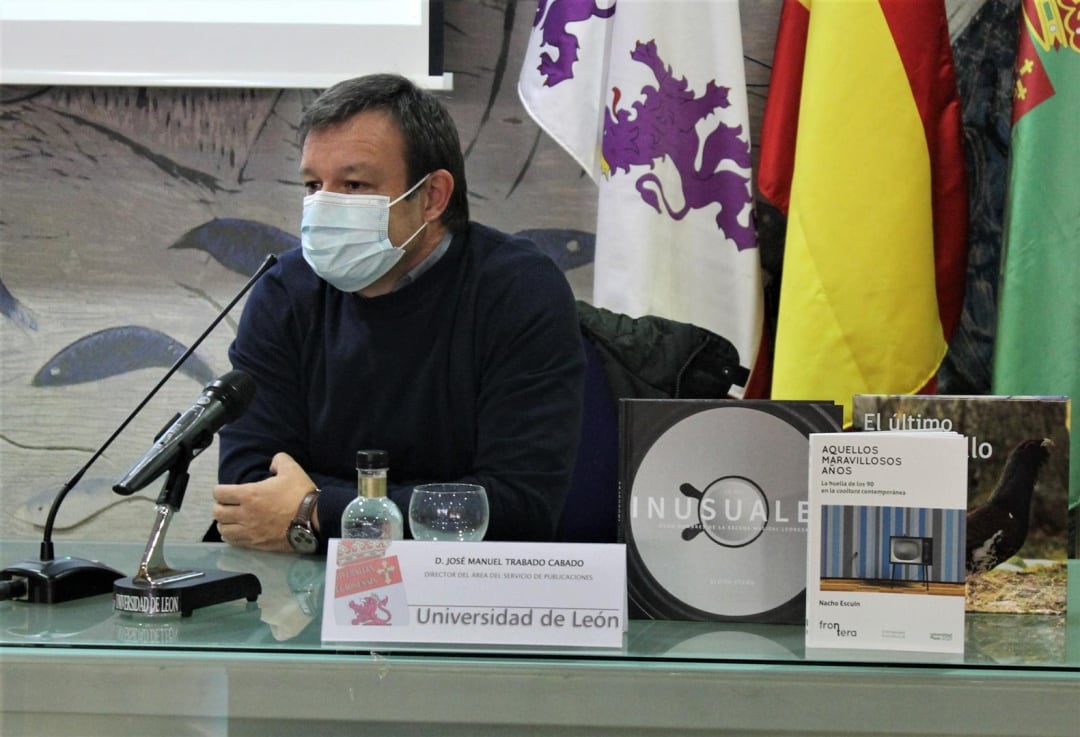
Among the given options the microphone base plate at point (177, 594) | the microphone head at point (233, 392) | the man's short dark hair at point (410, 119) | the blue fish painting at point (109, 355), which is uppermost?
the man's short dark hair at point (410, 119)

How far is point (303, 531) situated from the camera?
4.50ft

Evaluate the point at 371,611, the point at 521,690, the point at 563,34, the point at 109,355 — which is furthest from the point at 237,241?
the point at 521,690

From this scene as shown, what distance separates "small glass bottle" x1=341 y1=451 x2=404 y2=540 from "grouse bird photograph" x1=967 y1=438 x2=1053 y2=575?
19.7 inches

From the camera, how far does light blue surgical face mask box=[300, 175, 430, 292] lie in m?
1.79

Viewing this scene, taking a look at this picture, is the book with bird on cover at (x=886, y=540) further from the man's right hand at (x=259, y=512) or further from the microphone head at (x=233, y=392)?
the man's right hand at (x=259, y=512)

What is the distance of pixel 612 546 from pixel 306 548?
63 cm

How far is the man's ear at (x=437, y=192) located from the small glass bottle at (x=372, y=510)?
3.18 ft

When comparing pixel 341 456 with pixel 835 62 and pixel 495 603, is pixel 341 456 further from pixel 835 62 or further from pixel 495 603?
pixel 835 62

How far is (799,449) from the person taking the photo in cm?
90

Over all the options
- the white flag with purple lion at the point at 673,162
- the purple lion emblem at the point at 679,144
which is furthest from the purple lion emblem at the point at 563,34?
the purple lion emblem at the point at 679,144

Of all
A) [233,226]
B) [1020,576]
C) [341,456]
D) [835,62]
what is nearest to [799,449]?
[1020,576]

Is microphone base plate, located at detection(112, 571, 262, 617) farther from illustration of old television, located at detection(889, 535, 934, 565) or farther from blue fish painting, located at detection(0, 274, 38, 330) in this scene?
blue fish painting, located at detection(0, 274, 38, 330)

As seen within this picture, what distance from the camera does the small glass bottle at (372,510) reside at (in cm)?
94

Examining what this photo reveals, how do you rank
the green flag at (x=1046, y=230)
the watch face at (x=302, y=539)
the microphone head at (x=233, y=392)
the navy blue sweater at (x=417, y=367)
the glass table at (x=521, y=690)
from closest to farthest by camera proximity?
1. the glass table at (x=521, y=690)
2. the microphone head at (x=233, y=392)
3. the watch face at (x=302, y=539)
4. the navy blue sweater at (x=417, y=367)
5. the green flag at (x=1046, y=230)
